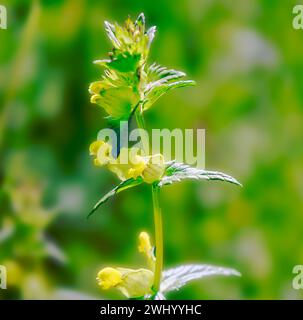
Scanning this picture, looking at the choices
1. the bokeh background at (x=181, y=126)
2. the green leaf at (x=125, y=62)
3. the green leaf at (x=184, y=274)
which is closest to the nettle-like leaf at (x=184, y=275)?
the green leaf at (x=184, y=274)

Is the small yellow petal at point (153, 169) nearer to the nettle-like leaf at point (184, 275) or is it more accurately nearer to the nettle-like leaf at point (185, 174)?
the nettle-like leaf at point (185, 174)

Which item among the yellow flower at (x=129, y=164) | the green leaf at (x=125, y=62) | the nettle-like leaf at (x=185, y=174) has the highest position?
the green leaf at (x=125, y=62)

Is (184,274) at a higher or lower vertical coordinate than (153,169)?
lower

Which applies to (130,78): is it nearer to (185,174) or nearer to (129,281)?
(185,174)

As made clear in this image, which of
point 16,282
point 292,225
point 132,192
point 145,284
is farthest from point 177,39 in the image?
point 145,284

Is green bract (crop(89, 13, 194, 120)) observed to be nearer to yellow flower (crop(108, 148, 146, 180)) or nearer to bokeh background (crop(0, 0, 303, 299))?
yellow flower (crop(108, 148, 146, 180))

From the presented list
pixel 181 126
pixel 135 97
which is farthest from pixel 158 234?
pixel 181 126
